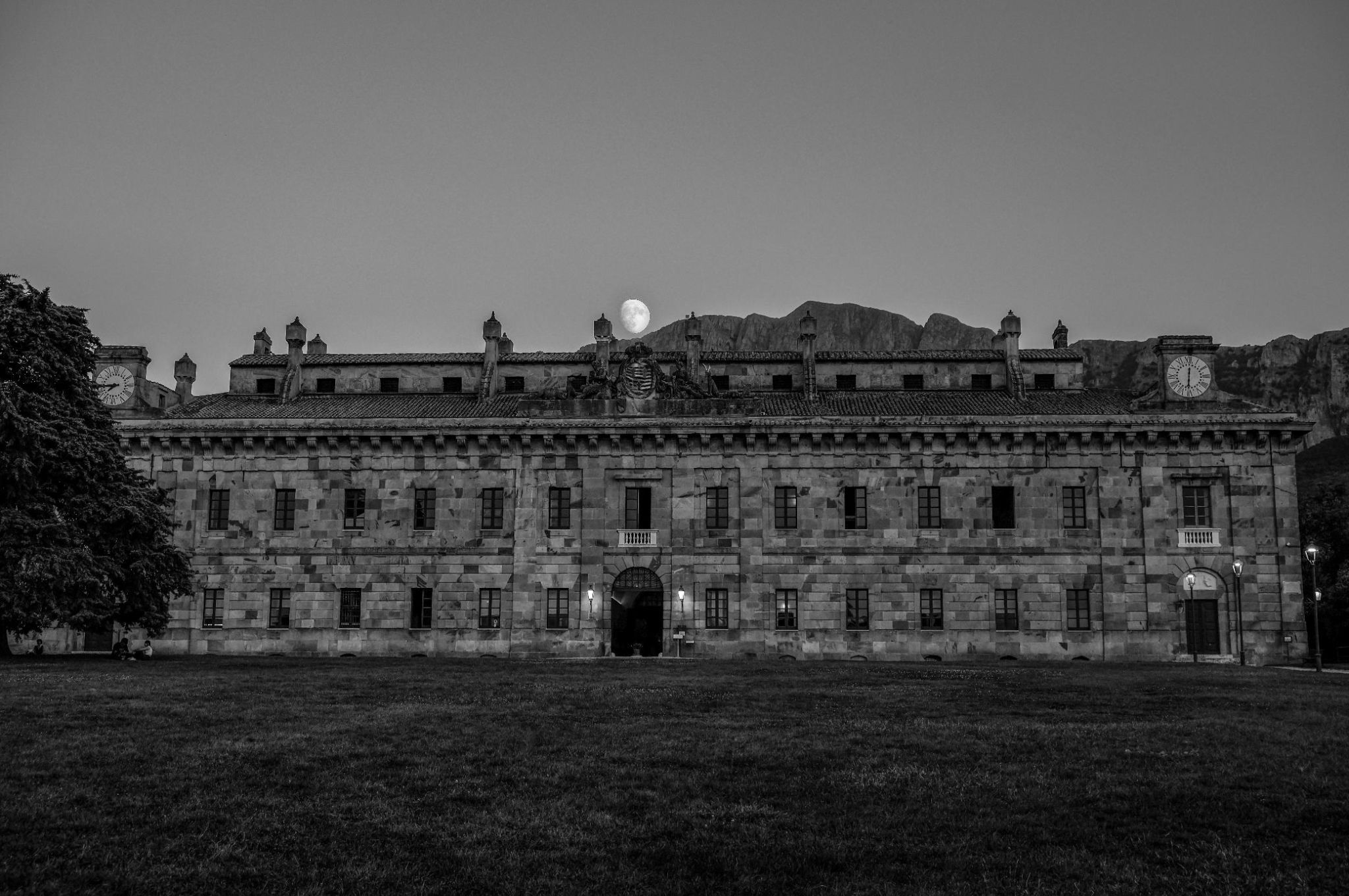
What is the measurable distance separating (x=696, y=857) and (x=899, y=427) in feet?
123

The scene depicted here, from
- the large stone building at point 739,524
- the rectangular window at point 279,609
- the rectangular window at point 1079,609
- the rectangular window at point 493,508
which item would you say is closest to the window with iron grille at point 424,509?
the large stone building at point 739,524

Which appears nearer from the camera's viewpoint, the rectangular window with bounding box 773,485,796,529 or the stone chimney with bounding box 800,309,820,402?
the rectangular window with bounding box 773,485,796,529

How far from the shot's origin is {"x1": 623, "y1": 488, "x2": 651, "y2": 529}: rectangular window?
49.2 m

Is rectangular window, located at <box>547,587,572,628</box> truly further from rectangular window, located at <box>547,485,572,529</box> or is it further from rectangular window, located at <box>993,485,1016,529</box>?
rectangular window, located at <box>993,485,1016,529</box>

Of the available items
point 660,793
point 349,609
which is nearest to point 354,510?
point 349,609

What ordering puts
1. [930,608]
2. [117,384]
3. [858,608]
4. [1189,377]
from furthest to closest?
1. [117,384]
2. [1189,377]
3. [858,608]
4. [930,608]

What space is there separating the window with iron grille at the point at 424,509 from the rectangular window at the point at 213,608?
28.9 ft

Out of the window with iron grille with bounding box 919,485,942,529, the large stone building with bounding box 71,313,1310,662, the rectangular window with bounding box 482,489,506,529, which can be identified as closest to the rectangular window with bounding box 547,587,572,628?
the large stone building with bounding box 71,313,1310,662

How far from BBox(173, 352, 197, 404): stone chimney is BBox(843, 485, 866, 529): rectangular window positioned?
3197 cm

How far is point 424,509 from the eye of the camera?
164ft

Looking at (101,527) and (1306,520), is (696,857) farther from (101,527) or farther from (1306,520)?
(1306,520)

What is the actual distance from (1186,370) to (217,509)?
4212cm

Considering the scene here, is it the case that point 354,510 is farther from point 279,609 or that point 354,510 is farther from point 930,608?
point 930,608

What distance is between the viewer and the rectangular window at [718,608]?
1895 inches
